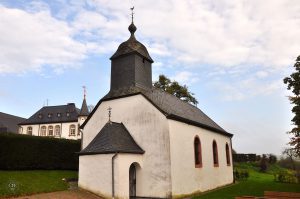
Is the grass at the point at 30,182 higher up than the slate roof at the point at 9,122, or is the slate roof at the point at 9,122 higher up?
the slate roof at the point at 9,122

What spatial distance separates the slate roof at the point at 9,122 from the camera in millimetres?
55997

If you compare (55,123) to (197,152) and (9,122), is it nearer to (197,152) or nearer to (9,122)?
(9,122)

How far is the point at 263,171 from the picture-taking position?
42.1 metres

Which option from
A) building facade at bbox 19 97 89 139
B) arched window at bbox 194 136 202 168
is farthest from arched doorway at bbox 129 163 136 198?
building facade at bbox 19 97 89 139

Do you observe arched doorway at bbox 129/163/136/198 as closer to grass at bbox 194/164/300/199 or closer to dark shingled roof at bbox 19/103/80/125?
grass at bbox 194/164/300/199

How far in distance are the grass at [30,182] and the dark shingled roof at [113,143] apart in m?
2.68

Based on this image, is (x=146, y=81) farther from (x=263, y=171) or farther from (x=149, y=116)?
(x=263, y=171)

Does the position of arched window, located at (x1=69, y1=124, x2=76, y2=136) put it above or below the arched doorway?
above

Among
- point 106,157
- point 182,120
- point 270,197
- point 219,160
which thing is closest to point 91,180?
point 106,157

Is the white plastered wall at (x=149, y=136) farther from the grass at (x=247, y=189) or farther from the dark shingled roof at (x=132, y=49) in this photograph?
the dark shingled roof at (x=132, y=49)

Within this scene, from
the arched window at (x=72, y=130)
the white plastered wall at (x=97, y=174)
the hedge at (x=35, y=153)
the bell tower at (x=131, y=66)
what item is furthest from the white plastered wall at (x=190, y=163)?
the arched window at (x=72, y=130)

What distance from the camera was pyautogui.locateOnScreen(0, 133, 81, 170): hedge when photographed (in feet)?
63.7

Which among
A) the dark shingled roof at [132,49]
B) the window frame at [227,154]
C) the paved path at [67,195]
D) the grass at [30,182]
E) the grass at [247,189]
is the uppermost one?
the dark shingled roof at [132,49]

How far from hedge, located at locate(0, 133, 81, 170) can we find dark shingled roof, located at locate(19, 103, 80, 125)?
1516 inches
